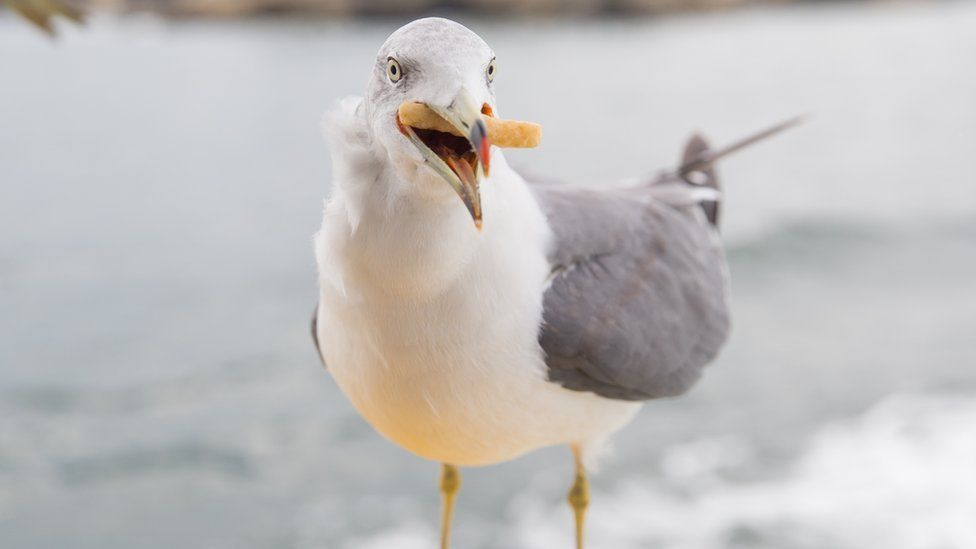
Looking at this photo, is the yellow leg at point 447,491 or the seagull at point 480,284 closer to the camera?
the seagull at point 480,284

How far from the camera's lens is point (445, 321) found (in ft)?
7.16

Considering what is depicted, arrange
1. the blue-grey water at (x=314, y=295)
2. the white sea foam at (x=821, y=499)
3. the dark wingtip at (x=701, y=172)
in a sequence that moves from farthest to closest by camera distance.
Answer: the blue-grey water at (x=314, y=295), the white sea foam at (x=821, y=499), the dark wingtip at (x=701, y=172)

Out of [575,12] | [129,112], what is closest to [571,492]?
[129,112]

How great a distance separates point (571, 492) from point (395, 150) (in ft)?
5.09

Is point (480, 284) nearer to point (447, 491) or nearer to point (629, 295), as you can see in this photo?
point (629, 295)

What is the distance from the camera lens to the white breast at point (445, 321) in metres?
2.03

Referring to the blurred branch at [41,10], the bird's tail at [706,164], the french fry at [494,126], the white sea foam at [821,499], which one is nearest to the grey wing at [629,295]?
the bird's tail at [706,164]

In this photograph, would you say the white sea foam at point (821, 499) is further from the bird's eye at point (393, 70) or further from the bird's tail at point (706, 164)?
the bird's eye at point (393, 70)

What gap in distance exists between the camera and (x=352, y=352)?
2.30 metres

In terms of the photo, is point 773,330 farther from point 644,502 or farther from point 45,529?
point 45,529

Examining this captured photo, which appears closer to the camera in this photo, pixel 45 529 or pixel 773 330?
pixel 45 529

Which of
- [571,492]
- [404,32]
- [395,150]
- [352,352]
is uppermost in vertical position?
[404,32]

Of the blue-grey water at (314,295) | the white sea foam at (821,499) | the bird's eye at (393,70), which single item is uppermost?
the bird's eye at (393,70)

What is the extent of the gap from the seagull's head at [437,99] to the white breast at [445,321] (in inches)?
5.5
